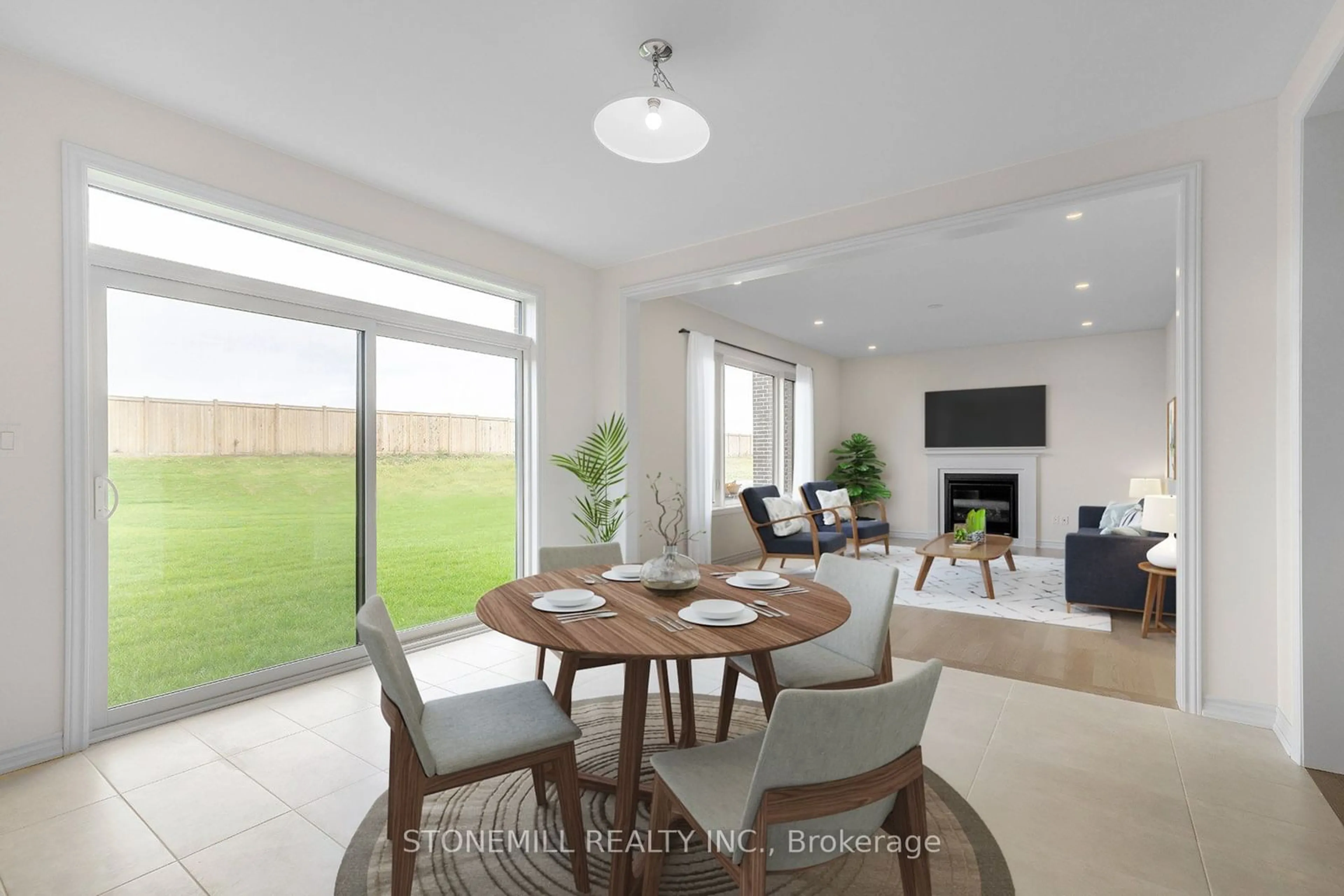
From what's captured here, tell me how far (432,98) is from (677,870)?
3.01 m

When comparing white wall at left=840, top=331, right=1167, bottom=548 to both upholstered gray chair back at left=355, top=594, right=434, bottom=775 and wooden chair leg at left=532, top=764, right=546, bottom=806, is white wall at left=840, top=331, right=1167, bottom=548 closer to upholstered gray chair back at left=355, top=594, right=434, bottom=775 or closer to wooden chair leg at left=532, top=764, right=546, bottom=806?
wooden chair leg at left=532, top=764, right=546, bottom=806

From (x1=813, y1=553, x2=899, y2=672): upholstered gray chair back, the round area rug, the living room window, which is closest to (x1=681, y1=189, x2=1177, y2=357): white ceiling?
the living room window

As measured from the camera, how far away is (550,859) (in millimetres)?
1839

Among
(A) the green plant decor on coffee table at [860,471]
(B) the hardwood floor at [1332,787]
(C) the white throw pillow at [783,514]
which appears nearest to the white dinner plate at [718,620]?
(B) the hardwood floor at [1332,787]

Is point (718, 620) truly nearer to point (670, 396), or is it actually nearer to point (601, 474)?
point (601, 474)

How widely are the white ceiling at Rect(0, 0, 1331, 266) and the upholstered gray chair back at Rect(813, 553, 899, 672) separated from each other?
1942mm

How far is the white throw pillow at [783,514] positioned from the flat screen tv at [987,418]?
3.49 metres

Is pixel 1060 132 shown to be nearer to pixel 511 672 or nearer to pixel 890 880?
pixel 890 880

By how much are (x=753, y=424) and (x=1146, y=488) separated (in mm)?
4096

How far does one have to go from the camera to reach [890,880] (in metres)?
1.76

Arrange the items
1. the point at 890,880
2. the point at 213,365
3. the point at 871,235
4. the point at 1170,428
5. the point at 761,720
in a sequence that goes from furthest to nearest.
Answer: the point at 1170,428
the point at 871,235
the point at 213,365
the point at 761,720
the point at 890,880

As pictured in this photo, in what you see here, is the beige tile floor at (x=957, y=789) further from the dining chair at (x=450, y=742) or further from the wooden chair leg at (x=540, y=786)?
the wooden chair leg at (x=540, y=786)

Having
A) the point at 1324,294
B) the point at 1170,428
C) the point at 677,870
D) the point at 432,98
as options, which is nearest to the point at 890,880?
the point at 677,870

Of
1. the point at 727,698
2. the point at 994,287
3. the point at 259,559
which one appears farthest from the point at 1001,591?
the point at 259,559
